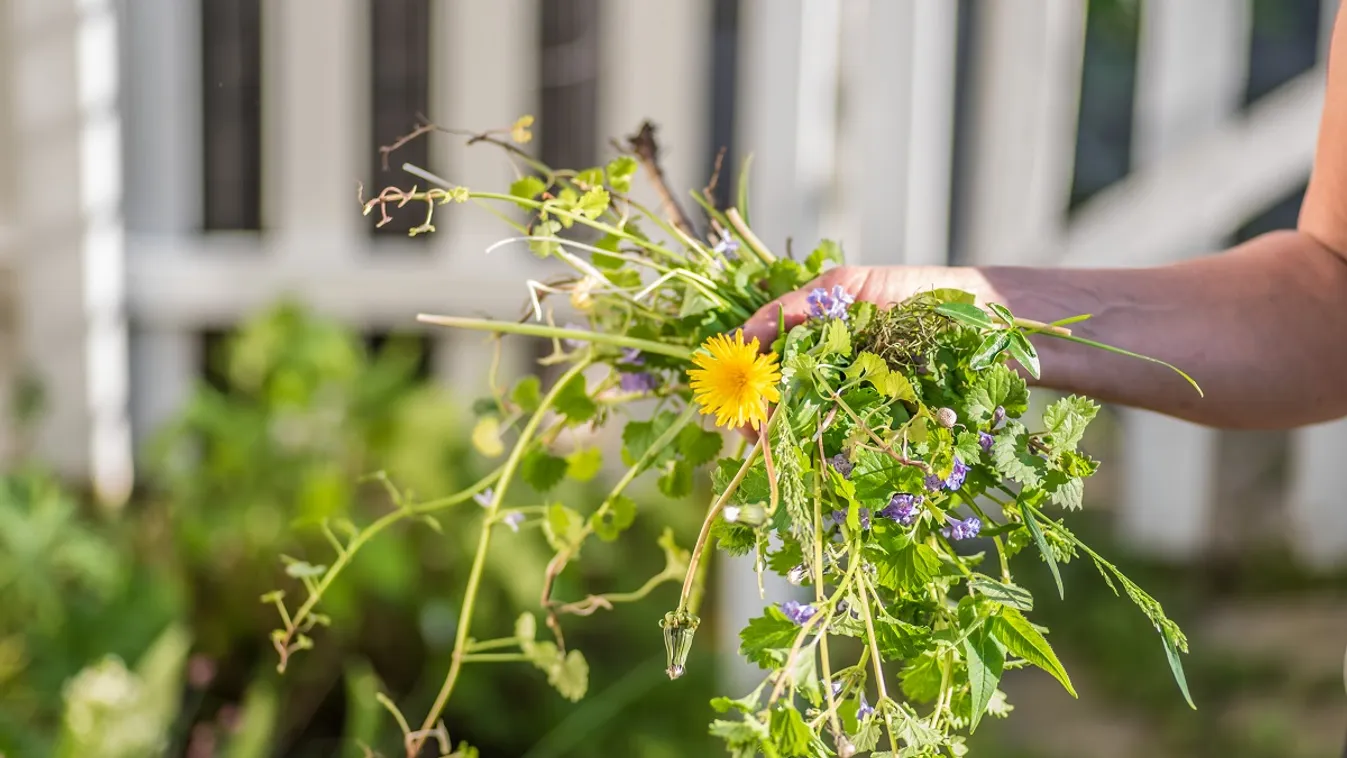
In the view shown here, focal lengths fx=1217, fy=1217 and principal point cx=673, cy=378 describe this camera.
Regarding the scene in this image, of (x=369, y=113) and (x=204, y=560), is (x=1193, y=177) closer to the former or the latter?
(x=369, y=113)

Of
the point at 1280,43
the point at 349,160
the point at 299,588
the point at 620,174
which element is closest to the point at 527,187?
the point at 620,174

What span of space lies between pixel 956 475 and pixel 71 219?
107 inches

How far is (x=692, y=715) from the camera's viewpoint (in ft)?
7.95

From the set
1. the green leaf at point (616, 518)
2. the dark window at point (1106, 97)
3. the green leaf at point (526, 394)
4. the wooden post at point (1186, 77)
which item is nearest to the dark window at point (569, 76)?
the wooden post at point (1186, 77)

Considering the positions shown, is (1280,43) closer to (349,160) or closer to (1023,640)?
(349,160)

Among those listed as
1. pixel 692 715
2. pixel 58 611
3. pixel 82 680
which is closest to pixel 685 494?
pixel 82 680

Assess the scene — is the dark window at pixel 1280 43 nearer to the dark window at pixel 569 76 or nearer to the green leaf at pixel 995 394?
the dark window at pixel 569 76

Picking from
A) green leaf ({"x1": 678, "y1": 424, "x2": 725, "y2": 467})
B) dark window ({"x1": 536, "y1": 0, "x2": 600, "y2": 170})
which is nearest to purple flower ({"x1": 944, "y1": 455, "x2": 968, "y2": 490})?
green leaf ({"x1": 678, "y1": 424, "x2": 725, "y2": 467})

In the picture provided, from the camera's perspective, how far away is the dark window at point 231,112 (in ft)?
10.1

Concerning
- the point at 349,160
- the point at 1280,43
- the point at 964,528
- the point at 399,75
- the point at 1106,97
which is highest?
the point at 1280,43

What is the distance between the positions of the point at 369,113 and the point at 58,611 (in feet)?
4.62

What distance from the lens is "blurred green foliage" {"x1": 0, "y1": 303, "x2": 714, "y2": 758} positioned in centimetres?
229

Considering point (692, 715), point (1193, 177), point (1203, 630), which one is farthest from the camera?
point (1203, 630)

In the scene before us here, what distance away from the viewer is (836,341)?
68 cm
